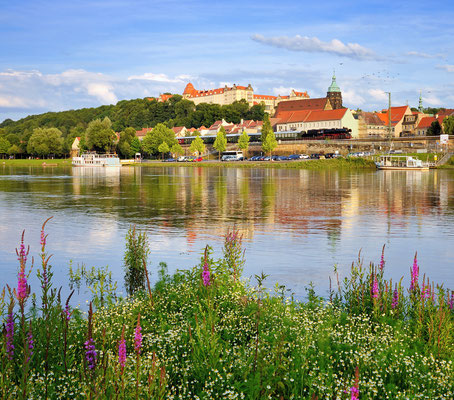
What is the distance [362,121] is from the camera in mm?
179875

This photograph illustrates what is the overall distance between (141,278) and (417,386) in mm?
9581

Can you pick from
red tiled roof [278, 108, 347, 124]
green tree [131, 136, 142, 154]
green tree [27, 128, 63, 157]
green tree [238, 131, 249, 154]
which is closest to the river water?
green tree [238, 131, 249, 154]

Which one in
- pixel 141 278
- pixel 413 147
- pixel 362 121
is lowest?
pixel 141 278

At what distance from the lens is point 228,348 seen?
8.22 m

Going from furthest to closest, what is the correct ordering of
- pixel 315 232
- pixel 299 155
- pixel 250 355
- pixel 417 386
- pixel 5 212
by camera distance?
pixel 299 155, pixel 5 212, pixel 315 232, pixel 250 355, pixel 417 386

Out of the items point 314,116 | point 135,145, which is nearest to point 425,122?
point 314,116

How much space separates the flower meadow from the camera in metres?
6.44

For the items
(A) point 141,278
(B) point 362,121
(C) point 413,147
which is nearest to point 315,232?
(A) point 141,278

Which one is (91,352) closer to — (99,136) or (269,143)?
(269,143)

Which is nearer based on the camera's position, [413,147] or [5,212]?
[5,212]

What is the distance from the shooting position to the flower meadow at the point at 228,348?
6.44 meters

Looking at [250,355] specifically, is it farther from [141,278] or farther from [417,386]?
[141,278]

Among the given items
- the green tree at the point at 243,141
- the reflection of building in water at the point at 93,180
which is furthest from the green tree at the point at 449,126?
the reflection of building in water at the point at 93,180

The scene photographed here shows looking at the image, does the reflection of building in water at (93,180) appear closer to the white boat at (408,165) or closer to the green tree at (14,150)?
the white boat at (408,165)
